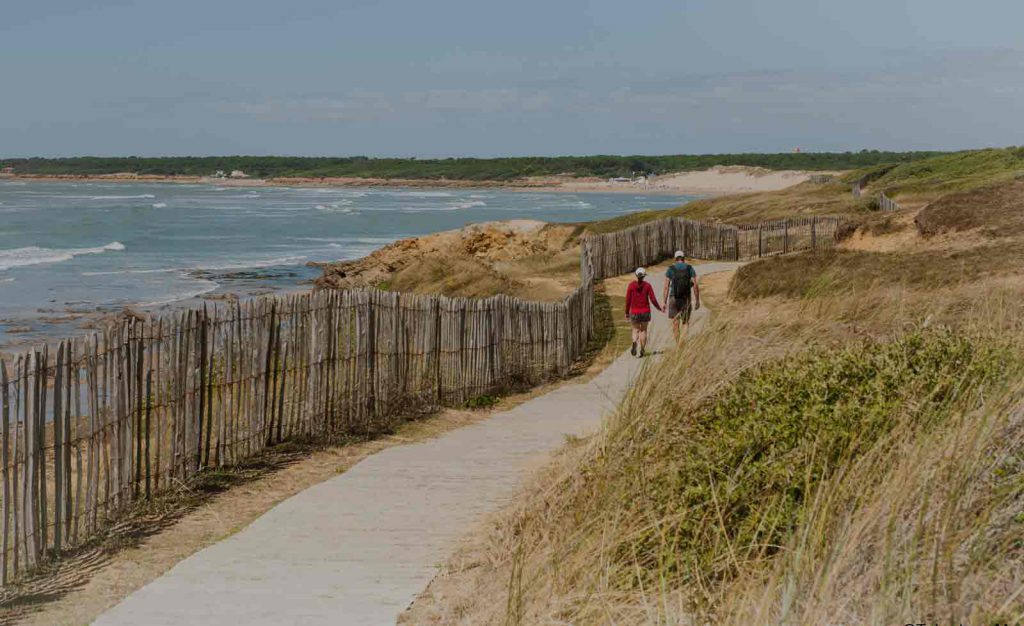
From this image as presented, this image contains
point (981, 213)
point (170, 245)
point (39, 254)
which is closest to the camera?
point (981, 213)

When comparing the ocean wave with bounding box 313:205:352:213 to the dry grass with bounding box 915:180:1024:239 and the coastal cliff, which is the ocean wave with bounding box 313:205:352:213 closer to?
the coastal cliff

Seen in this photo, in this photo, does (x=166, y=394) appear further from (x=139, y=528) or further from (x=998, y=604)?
(x=998, y=604)

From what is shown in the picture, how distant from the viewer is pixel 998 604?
13.2ft

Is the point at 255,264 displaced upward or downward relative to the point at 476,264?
downward

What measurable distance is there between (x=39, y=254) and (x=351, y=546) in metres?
45.6

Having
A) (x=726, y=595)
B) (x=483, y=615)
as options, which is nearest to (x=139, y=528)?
(x=483, y=615)

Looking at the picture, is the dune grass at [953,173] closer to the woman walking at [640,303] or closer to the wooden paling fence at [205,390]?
the woman walking at [640,303]

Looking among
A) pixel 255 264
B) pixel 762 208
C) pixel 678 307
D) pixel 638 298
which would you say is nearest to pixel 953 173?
pixel 762 208

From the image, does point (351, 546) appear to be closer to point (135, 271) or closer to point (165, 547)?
point (165, 547)

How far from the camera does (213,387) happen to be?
9.28 metres

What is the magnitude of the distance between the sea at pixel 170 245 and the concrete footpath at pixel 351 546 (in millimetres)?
16981

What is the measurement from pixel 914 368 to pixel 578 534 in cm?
253

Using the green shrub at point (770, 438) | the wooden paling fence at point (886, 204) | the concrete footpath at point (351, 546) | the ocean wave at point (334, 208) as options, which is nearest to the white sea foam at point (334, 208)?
the ocean wave at point (334, 208)

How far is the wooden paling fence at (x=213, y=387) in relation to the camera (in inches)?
277
